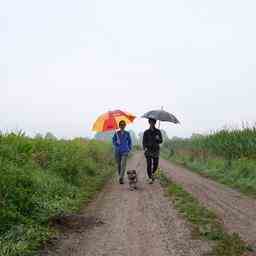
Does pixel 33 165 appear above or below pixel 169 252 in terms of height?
above

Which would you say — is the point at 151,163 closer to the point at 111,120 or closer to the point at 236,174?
the point at 111,120

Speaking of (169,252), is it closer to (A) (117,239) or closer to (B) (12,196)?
(A) (117,239)

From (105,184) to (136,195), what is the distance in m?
3.78

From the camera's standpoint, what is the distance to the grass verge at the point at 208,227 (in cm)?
702

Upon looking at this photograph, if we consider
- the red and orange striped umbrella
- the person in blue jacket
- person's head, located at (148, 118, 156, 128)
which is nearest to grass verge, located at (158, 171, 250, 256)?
the person in blue jacket

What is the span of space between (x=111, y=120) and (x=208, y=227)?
9.02m

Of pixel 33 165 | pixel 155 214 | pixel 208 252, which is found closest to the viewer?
pixel 208 252

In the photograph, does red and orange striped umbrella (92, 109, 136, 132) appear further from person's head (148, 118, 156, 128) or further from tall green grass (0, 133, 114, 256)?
tall green grass (0, 133, 114, 256)

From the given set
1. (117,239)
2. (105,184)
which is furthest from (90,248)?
(105,184)

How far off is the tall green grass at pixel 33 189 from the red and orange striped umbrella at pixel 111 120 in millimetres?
1579

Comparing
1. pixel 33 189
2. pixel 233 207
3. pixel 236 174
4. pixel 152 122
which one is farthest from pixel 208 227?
pixel 236 174

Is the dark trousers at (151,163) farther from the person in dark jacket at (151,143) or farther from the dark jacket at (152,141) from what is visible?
the dark jacket at (152,141)

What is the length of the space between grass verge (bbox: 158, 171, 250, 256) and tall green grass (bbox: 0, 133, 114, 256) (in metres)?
2.64

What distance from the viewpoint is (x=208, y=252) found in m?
6.94
